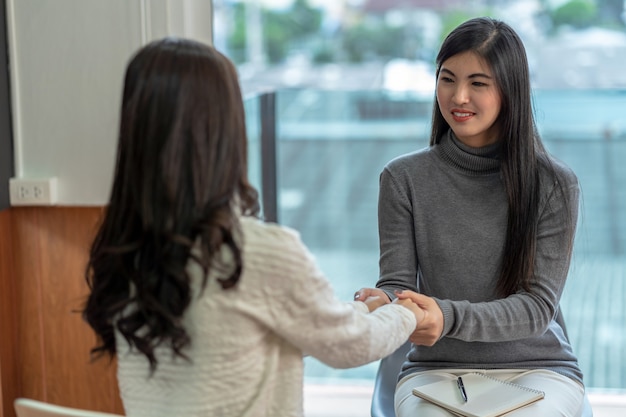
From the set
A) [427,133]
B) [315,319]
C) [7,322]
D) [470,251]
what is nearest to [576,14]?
[427,133]

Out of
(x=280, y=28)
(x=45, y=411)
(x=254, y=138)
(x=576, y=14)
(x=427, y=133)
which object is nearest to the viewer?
(x=45, y=411)

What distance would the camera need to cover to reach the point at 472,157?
7.06 feet

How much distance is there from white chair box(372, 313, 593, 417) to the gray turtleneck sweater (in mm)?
89

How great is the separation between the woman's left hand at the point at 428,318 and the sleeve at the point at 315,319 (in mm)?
285

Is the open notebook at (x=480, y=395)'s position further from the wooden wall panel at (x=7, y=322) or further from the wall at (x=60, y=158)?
the wooden wall panel at (x=7, y=322)

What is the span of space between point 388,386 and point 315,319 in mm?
872

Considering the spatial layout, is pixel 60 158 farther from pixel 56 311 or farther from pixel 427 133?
pixel 427 133

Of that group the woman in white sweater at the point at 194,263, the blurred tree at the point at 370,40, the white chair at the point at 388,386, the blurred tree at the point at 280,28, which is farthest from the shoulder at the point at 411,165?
the blurred tree at the point at 280,28

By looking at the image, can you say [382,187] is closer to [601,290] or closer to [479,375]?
[479,375]

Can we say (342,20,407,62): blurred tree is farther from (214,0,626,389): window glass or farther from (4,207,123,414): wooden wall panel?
(4,207,123,414): wooden wall panel

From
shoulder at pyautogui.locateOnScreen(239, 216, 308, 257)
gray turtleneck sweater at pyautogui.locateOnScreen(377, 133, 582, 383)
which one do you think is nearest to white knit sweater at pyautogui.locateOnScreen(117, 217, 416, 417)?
shoulder at pyautogui.locateOnScreen(239, 216, 308, 257)

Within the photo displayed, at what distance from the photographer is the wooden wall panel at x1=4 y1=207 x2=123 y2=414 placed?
8.57 feet

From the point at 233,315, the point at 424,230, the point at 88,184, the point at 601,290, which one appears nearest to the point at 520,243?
the point at 424,230

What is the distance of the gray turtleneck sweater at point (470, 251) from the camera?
203 cm
